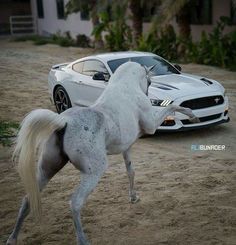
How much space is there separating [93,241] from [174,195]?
61.6 inches

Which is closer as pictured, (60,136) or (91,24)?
(60,136)

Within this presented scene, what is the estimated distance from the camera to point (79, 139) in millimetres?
4637

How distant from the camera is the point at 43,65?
21.1m

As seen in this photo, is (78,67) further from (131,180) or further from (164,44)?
(164,44)

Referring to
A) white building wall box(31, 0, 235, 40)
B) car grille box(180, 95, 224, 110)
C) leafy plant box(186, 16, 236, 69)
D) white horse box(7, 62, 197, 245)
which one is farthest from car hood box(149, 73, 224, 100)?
white building wall box(31, 0, 235, 40)

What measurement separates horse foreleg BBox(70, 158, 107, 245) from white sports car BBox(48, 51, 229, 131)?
14.7ft

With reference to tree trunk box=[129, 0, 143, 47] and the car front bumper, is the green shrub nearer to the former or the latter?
the car front bumper

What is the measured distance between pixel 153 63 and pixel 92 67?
1.36m

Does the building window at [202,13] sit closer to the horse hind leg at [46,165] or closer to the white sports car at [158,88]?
the white sports car at [158,88]

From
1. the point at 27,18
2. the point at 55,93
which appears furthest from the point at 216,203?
the point at 27,18

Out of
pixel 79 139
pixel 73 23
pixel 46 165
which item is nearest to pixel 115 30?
pixel 73 23

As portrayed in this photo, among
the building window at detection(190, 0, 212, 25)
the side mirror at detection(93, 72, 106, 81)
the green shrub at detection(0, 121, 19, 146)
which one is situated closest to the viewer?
the green shrub at detection(0, 121, 19, 146)

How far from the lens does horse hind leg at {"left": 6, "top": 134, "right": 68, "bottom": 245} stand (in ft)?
15.7

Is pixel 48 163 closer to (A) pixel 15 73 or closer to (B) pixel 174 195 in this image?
(B) pixel 174 195
